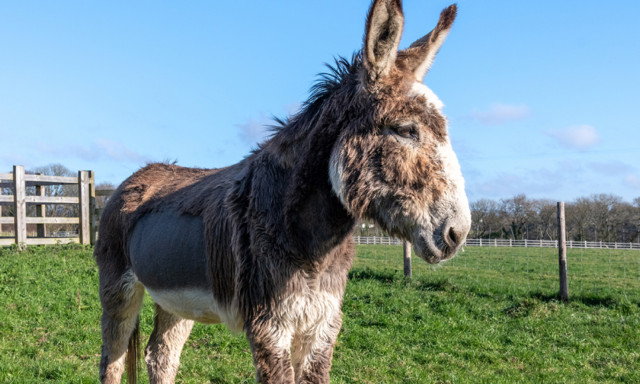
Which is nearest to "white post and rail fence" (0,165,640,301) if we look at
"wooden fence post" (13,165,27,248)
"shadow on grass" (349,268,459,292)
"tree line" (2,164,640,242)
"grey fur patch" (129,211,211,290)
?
"wooden fence post" (13,165,27,248)

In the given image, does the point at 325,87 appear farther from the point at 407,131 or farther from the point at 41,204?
the point at 41,204

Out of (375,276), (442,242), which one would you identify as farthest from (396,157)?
(375,276)

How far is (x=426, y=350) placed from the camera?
696 cm

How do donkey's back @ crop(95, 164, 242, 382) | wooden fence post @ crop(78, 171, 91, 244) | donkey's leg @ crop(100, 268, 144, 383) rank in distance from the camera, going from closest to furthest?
donkey's back @ crop(95, 164, 242, 382) → donkey's leg @ crop(100, 268, 144, 383) → wooden fence post @ crop(78, 171, 91, 244)

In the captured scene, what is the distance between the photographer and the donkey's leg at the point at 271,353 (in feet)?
8.50

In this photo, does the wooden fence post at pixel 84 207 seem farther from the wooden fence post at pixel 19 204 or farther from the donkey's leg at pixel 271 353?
the donkey's leg at pixel 271 353

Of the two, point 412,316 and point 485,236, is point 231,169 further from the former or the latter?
point 485,236

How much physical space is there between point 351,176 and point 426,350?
5.37 m

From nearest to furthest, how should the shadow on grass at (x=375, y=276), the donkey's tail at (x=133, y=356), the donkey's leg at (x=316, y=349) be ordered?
1. the donkey's leg at (x=316, y=349)
2. the donkey's tail at (x=133, y=356)
3. the shadow on grass at (x=375, y=276)

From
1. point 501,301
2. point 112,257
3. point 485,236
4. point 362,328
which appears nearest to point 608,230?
point 485,236

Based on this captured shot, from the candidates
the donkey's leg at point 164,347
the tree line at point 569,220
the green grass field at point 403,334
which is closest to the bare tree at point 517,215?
the tree line at point 569,220

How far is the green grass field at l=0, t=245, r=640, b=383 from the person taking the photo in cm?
591

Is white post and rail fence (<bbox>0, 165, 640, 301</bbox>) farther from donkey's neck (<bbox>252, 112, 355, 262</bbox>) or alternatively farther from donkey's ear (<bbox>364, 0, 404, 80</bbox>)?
donkey's ear (<bbox>364, 0, 404, 80</bbox>)

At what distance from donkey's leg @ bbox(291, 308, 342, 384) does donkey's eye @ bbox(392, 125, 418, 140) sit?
1.11 m
